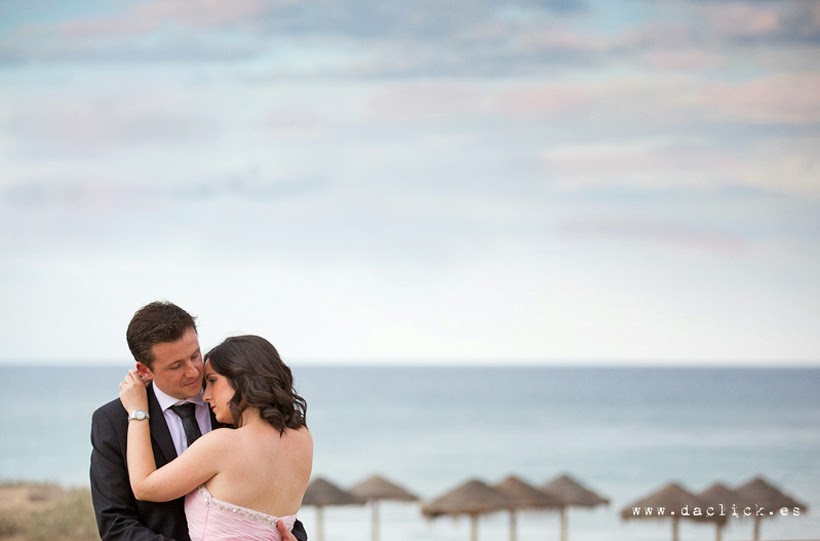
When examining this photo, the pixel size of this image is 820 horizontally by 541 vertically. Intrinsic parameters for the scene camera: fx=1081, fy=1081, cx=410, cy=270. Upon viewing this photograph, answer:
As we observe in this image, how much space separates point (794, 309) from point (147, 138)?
19.0m

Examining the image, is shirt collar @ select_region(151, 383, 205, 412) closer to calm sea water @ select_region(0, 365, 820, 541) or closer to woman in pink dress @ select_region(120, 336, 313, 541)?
woman in pink dress @ select_region(120, 336, 313, 541)

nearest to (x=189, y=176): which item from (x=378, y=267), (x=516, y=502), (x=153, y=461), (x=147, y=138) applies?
(x=147, y=138)

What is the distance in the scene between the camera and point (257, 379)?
7.81 ft

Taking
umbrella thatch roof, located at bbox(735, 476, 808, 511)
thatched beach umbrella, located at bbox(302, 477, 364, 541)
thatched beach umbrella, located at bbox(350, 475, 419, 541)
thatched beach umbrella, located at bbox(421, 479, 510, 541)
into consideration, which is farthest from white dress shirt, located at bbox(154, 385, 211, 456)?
thatched beach umbrella, located at bbox(350, 475, 419, 541)

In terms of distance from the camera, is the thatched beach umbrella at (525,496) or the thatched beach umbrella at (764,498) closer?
the thatched beach umbrella at (764,498)

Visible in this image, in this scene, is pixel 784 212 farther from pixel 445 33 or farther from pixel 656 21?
pixel 445 33

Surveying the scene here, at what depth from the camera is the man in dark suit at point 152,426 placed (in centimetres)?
238

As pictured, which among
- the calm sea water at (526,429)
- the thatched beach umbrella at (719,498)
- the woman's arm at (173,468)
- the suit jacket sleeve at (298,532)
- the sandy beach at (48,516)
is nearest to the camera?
the woman's arm at (173,468)

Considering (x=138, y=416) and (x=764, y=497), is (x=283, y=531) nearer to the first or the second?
(x=138, y=416)

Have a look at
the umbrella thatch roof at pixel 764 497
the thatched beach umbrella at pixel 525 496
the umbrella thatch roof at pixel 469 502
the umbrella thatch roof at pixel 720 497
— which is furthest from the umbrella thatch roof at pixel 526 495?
the umbrella thatch roof at pixel 764 497

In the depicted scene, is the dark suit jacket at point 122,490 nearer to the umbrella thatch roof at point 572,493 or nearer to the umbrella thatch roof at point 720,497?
the umbrella thatch roof at point 720,497

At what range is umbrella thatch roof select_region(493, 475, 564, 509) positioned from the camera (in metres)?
10.5

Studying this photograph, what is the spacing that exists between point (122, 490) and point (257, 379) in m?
0.39

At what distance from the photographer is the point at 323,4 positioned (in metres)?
28.5
